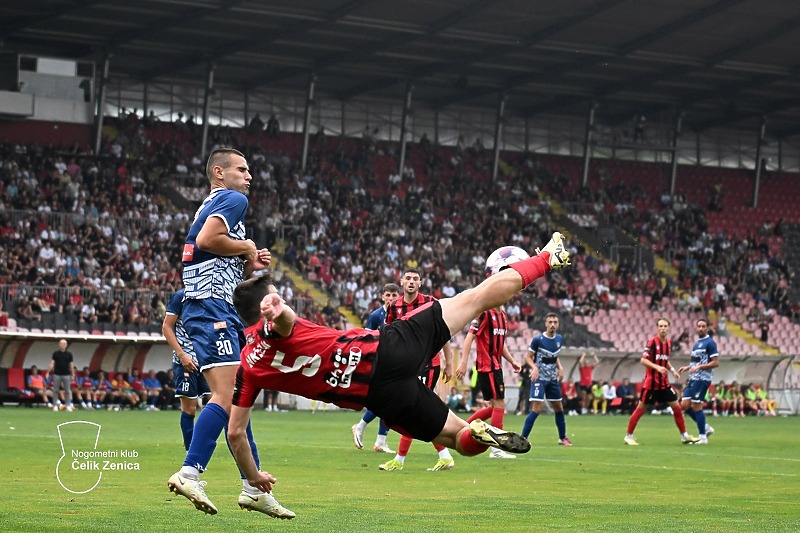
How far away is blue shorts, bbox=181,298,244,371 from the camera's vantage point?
31.7 feet

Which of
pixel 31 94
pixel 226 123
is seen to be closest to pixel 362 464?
pixel 31 94

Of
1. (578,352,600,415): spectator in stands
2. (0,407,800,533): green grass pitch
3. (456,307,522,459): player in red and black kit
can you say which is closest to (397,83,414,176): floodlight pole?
(578,352,600,415): spectator in stands

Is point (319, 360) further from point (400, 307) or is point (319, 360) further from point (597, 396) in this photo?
point (597, 396)

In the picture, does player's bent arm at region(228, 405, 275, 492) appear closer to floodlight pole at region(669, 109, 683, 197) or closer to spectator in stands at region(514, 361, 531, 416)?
spectator in stands at region(514, 361, 531, 416)

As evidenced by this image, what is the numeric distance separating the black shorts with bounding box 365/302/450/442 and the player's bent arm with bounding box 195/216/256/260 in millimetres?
1498

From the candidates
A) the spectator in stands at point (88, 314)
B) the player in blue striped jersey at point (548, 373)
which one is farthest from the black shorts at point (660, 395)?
the spectator in stands at point (88, 314)

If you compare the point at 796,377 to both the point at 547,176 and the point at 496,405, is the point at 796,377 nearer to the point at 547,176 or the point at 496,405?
the point at 547,176

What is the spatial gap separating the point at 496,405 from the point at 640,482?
447cm

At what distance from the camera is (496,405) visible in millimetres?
18734

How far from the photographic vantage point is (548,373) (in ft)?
75.0

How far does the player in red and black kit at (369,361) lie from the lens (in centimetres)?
870

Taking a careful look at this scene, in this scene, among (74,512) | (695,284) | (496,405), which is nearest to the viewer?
(74,512)

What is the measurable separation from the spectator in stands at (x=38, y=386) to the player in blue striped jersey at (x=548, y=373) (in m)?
16.7

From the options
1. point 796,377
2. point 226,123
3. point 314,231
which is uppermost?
point 226,123
